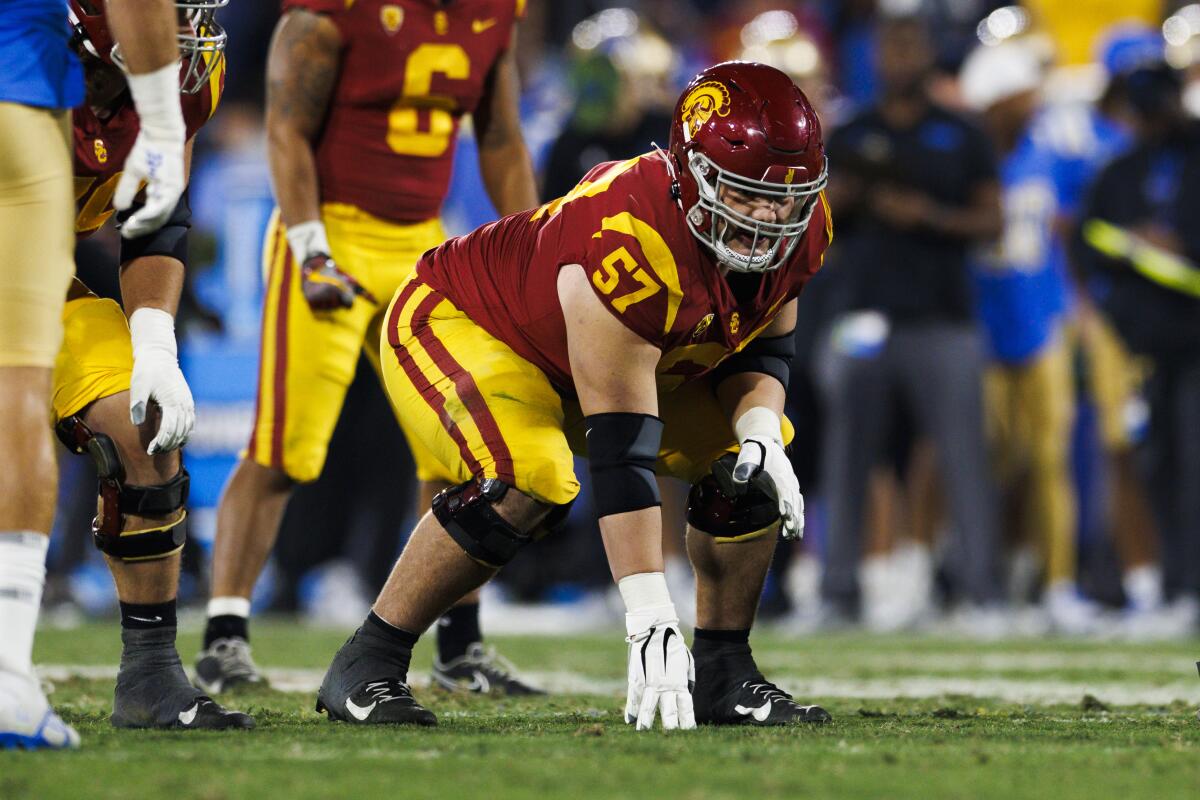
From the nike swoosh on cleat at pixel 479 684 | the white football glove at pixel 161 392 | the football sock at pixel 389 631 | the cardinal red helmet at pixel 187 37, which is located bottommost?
the nike swoosh on cleat at pixel 479 684

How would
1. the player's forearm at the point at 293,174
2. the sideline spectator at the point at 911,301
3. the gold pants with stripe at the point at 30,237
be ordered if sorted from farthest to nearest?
the sideline spectator at the point at 911,301
the player's forearm at the point at 293,174
the gold pants with stripe at the point at 30,237

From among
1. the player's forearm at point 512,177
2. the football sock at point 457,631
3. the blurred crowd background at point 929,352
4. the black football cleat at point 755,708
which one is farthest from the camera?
the blurred crowd background at point 929,352

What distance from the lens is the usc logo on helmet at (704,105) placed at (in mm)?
3654

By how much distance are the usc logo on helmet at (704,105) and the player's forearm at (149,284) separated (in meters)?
1.12

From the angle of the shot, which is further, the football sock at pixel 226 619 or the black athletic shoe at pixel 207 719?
the football sock at pixel 226 619

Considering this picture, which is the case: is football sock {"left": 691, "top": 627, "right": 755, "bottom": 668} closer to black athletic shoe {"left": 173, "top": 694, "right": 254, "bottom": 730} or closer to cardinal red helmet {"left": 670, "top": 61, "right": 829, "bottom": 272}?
cardinal red helmet {"left": 670, "top": 61, "right": 829, "bottom": 272}

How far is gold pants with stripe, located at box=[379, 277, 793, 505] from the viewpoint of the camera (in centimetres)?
374

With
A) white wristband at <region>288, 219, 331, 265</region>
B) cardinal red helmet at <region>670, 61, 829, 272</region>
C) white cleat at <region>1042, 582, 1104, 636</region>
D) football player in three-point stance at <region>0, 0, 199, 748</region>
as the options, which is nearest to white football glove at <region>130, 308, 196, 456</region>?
football player in three-point stance at <region>0, 0, 199, 748</region>

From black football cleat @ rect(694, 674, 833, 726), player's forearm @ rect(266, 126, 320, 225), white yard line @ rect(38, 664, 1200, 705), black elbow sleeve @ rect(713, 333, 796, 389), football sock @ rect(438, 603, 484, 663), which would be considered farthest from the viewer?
player's forearm @ rect(266, 126, 320, 225)

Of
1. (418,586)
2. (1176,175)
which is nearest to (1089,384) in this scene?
(1176,175)

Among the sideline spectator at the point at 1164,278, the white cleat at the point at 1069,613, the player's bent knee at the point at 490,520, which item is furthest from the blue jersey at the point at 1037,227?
the player's bent knee at the point at 490,520

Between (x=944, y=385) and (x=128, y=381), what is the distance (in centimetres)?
483

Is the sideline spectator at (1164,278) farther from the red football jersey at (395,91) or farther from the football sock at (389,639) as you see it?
the football sock at (389,639)

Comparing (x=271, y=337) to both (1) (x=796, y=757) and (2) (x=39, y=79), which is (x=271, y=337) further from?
(1) (x=796, y=757)
